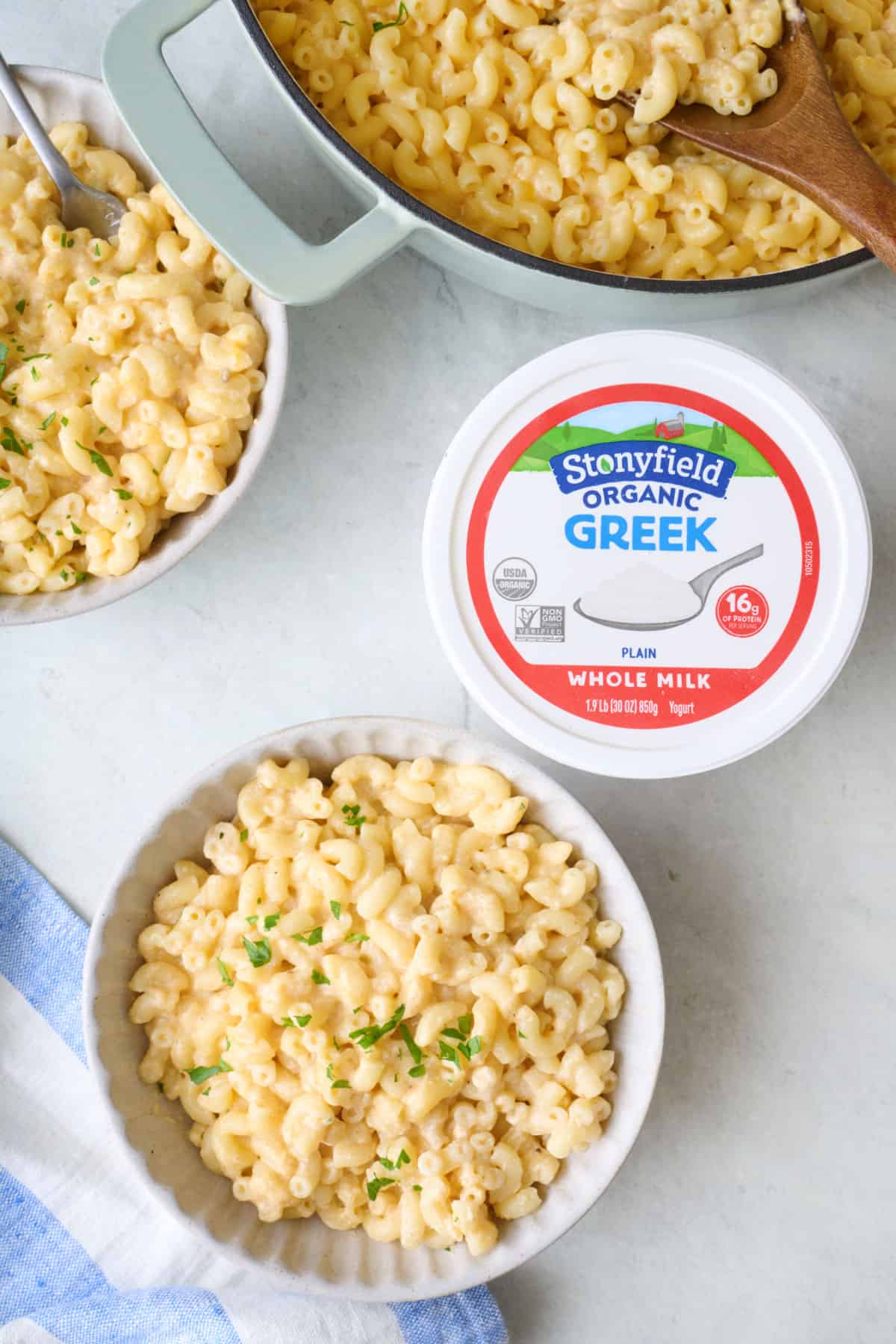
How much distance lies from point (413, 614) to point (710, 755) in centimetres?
47

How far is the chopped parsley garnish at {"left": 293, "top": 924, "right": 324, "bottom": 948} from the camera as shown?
1.35m

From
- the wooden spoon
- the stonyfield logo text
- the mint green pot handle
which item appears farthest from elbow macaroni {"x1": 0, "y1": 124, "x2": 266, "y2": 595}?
the wooden spoon

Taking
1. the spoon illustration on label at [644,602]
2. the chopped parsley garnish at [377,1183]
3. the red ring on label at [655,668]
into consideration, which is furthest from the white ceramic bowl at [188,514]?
the chopped parsley garnish at [377,1183]

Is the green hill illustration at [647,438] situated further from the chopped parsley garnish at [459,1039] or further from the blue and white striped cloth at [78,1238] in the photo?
the blue and white striped cloth at [78,1238]

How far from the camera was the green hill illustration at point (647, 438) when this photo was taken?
135cm

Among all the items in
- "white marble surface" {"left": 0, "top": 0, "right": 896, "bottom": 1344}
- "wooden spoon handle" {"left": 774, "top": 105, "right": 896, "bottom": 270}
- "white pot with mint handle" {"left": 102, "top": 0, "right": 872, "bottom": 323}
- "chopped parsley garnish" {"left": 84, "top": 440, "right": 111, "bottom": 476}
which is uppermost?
"white pot with mint handle" {"left": 102, "top": 0, "right": 872, "bottom": 323}

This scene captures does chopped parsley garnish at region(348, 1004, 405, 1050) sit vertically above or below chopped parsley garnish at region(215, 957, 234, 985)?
below

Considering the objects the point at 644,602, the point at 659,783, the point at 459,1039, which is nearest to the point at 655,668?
the point at 644,602

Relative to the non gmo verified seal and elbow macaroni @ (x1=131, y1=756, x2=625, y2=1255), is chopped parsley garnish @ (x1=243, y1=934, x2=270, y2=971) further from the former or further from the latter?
the non gmo verified seal

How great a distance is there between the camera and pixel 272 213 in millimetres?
1258

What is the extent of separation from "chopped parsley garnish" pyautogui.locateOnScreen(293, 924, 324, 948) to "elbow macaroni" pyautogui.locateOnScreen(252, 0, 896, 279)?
2.79ft

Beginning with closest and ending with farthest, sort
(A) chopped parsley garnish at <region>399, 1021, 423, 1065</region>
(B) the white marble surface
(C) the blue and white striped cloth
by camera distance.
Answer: (A) chopped parsley garnish at <region>399, 1021, 423, 1065</region> → (C) the blue and white striped cloth → (B) the white marble surface

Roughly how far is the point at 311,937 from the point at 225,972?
0.11 m

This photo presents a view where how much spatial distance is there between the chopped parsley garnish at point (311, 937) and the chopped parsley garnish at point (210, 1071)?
0.17m
